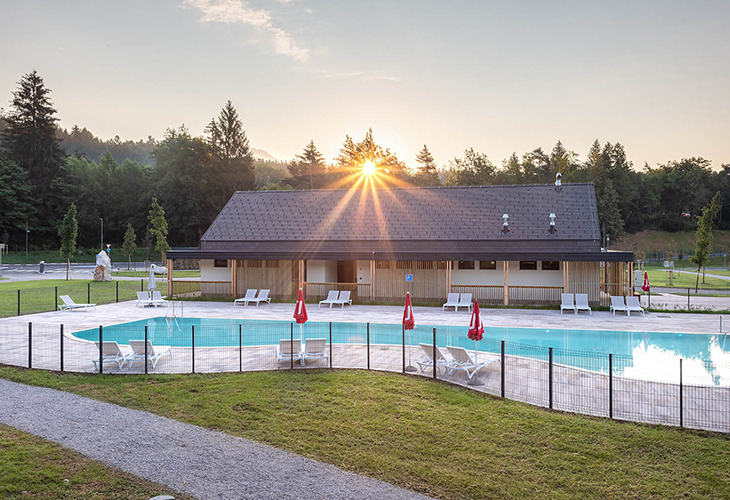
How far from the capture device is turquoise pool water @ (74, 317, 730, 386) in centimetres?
1115

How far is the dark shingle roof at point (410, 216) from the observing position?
24812mm

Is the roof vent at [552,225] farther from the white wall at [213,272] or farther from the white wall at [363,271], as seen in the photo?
the white wall at [213,272]

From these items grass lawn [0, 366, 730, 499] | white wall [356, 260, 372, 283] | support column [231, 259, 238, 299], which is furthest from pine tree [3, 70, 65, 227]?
grass lawn [0, 366, 730, 499]

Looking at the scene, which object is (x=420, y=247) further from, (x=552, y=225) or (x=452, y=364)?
(x=452, y=364)

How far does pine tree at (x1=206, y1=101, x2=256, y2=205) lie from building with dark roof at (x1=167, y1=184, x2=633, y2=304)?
41.7 m

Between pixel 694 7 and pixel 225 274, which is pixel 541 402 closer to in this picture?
pixel 694 7

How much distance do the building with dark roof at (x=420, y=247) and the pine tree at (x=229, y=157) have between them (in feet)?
137

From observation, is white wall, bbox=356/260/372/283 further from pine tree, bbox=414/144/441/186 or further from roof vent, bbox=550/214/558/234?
pine tree, bbox=414/144/441/186

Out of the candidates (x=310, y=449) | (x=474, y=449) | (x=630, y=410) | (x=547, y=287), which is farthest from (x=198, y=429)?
(x=547, y=287)

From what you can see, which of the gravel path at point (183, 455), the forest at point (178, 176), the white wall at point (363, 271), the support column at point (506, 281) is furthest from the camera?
the forest at point (178, 176)

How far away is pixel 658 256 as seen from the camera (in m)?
66.1

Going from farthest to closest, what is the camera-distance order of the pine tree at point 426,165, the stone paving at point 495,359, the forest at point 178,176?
the pine tree at point 426,165 < the forest at point 178,176 < the stone paving at point 495,359

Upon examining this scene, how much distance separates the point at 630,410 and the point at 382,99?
26.3 m

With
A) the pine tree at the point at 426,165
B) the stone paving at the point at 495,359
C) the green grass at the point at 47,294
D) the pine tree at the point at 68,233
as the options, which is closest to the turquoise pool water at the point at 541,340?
the stone paving at the point at 495,359
